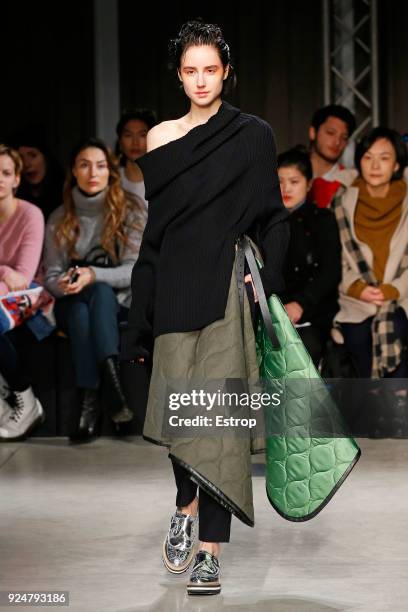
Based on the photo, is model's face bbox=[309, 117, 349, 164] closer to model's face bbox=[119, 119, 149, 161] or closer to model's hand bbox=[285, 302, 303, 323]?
model's face bbox=[119, 119, 149, 161]

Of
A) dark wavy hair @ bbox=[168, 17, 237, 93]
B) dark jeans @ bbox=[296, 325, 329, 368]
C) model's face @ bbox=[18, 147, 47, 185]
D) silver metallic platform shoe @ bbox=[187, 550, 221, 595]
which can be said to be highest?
dark wavy hair @ bbox=[168, 17, 237, 93]

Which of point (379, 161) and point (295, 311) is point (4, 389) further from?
point (379, 161)

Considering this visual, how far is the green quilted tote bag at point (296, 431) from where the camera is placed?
3.02 m

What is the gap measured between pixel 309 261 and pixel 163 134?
2.17m

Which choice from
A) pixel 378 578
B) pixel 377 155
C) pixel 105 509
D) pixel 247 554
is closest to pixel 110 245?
pixel 377 155

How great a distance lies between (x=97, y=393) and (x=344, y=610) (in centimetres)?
240

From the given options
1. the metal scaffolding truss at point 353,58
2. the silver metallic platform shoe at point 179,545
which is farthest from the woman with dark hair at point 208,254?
the metal scaffolding truss at point 353,58

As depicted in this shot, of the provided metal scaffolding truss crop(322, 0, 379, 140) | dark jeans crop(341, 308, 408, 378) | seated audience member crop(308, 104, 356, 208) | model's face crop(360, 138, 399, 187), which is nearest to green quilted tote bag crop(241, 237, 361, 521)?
dark jeans crop(341, 308, 408, 378)

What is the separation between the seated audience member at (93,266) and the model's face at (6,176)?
8.3 inches

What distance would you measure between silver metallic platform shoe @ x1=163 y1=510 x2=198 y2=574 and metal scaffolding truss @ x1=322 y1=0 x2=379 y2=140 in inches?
153

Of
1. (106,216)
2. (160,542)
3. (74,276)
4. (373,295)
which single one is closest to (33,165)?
(106,216)

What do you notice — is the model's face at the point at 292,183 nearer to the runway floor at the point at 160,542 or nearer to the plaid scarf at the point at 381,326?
the plaid scarf at the point at 381,326

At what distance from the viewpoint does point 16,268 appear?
5.25 m

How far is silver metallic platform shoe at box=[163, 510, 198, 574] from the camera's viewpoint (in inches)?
125
